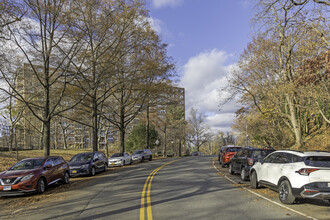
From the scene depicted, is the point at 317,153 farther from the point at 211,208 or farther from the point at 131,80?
the point at 131,80

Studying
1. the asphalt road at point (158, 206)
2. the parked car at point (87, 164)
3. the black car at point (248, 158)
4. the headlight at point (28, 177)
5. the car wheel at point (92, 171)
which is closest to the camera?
the asphalt road at point (158, 206)

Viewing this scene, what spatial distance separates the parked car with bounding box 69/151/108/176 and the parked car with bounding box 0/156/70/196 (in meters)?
3.00

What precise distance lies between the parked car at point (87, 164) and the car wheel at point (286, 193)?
39.4 feet

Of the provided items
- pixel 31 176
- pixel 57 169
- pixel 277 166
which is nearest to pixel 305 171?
pixel 277 166

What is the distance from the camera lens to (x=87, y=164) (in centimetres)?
1675

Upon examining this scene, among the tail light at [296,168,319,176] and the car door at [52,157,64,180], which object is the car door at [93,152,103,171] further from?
the tail light at [296,168,319,176]

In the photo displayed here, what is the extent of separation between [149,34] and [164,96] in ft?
32.0

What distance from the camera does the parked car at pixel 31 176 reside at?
10125 mm

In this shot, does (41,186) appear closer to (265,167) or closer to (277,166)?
(265,167)

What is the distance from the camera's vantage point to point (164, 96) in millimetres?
31859

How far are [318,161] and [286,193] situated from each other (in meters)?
1.33

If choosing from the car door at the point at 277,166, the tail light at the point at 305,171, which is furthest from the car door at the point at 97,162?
the tail light at the point at 305,171

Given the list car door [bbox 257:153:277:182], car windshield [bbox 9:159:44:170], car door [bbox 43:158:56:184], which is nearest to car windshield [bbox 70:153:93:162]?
car door [bbox 43:158:56:184]

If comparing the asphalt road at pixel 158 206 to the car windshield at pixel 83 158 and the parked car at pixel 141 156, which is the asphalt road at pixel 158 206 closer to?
the car windshield at pixel 83 158
